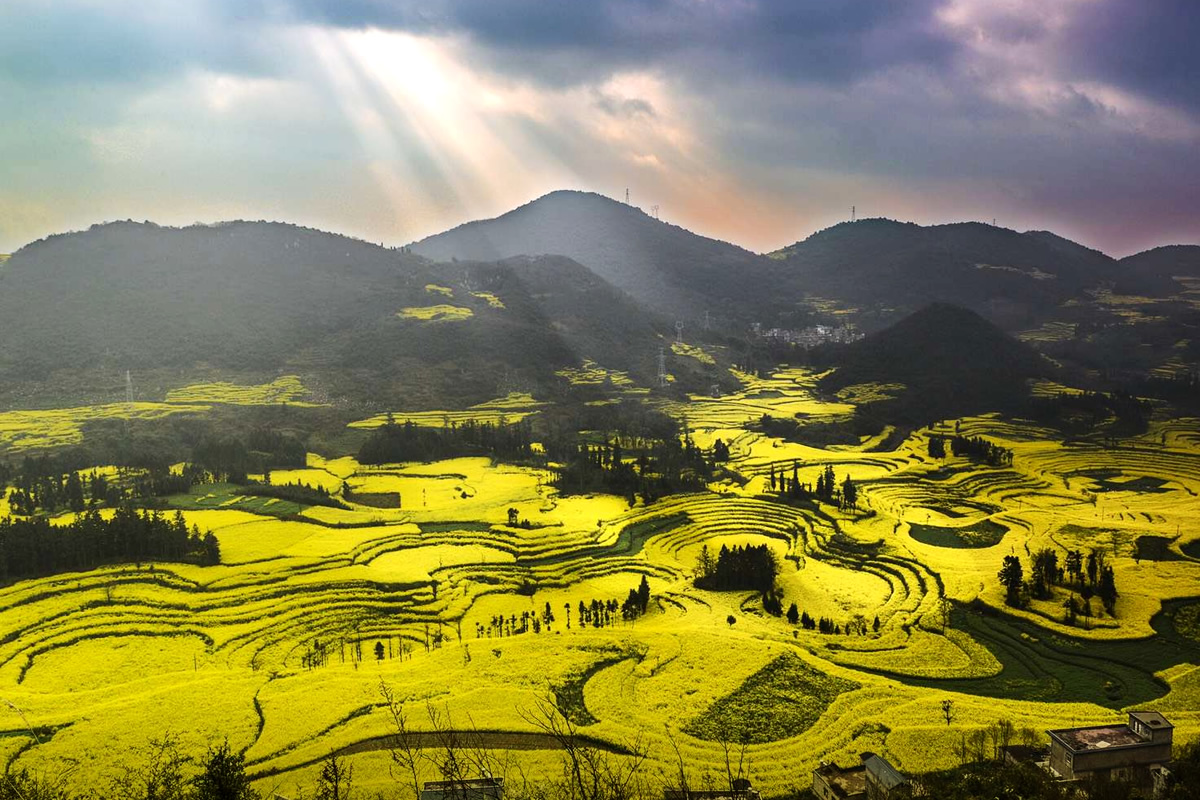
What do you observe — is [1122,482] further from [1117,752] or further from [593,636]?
[593,636]

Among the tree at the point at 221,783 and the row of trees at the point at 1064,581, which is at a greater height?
the tree at the point at 221,783

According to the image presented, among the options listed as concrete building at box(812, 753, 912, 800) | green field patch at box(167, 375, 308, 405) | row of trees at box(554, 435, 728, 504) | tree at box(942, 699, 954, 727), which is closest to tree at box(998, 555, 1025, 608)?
tree at box(942, 699, 954, 727)

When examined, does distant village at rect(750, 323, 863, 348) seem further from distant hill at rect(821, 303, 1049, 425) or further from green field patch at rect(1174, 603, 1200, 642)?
green field patch at rect(1174, 603, 1200, 642)

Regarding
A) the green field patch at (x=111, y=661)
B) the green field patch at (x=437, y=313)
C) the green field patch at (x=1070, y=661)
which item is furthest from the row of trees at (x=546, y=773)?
the green field patch at (x=437, y=313)

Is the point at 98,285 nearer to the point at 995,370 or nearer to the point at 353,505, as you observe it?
the point at 353,505

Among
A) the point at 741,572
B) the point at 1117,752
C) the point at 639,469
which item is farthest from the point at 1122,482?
the point at 1117,752

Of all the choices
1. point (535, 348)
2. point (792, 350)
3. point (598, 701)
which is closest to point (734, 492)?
point (598, 701)

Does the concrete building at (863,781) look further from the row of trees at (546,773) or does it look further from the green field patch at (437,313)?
the green field patch at (437,313)
